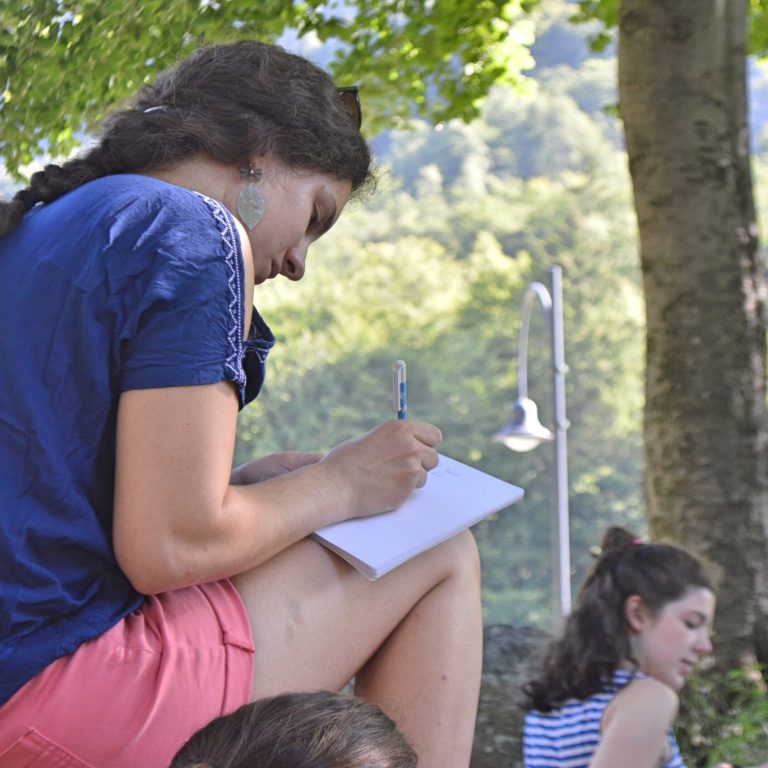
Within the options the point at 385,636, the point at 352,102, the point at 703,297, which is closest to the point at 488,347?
the point at 703,297

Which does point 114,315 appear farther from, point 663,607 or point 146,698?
point 663,607

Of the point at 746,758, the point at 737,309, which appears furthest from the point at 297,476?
the point at 737,309

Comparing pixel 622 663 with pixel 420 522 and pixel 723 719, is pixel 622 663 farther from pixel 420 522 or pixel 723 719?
pixel 723 719

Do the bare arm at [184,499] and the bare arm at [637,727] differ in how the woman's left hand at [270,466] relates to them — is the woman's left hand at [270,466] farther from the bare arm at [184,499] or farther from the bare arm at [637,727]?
the bare arm at [637,727]

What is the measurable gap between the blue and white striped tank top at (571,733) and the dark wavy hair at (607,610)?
3 cm

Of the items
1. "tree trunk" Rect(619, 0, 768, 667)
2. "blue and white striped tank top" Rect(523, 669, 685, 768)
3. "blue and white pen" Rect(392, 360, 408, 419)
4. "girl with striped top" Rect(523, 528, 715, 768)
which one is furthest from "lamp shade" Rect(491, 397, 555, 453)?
"blue and white pen" Rect(392, 360, 408, 419)

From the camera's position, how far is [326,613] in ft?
5.27

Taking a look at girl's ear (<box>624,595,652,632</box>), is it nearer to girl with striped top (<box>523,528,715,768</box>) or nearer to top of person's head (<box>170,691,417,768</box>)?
girl with striped top (<box>523,528,715,768</box>)

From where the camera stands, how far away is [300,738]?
1146 millimetres

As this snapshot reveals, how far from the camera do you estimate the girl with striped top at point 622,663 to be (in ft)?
9.43

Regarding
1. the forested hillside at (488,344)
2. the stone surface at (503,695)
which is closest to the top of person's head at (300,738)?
the stone surface at (503,695)

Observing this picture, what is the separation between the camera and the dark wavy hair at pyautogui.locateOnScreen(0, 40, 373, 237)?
1755 millimetres

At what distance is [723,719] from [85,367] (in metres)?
4.04

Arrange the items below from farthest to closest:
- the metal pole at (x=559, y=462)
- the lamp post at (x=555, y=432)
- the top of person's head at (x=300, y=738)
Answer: the metal pole at (x=559, y=462) < the lamp post at (x=555, y=432) < the top of person's head at (x=300, y=738)
